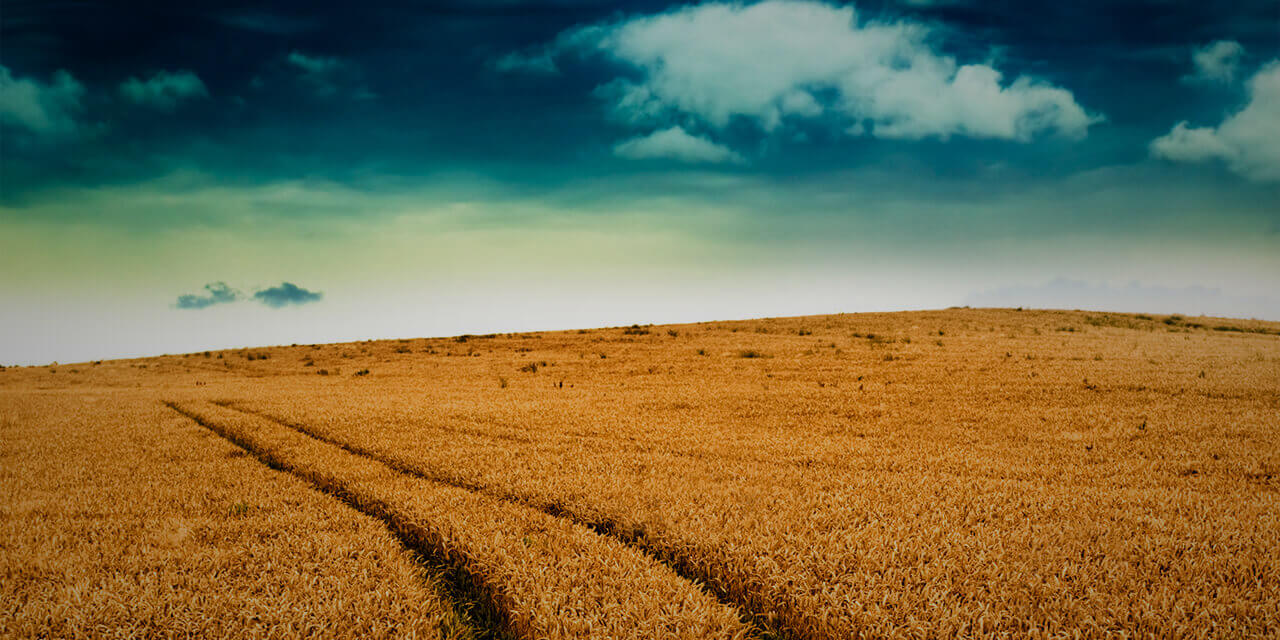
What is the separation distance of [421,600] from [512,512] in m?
1.21

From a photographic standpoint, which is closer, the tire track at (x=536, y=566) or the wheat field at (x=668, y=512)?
the tire track at (x=536, y=566)

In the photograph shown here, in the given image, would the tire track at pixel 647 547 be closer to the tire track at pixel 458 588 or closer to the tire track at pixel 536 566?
the tire track at pixel 536 566

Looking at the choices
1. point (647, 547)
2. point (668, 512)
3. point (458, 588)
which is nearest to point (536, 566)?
point (458, 588)

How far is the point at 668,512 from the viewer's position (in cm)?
475

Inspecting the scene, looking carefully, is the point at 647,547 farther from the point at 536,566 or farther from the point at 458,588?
the point at 458,588

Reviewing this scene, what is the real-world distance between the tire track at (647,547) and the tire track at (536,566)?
77 mm

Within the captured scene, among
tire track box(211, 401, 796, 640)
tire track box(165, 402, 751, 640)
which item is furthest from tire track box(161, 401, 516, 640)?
tire track box(211, 401, 796, 640)

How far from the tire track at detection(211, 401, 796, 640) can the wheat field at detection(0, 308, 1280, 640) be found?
2 cm

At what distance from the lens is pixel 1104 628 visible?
10.8 feet

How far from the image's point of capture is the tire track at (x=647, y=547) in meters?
3.52

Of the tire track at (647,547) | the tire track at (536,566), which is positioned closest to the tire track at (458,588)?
the tire track at (536,566)

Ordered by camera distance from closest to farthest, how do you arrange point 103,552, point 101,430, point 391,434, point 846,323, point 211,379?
1. point 103,552
2. point 391,434
3. point 101,430
4. point 211,379
5. point 846,323

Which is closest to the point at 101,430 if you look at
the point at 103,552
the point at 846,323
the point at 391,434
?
the point at 391,434

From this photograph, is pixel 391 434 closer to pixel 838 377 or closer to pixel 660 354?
pixel 838 377
